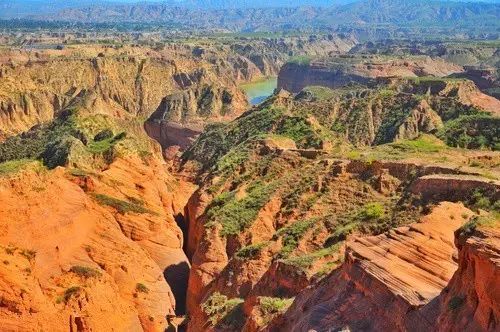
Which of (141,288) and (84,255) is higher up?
(84,255)

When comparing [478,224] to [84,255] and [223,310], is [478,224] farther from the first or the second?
[84,255]

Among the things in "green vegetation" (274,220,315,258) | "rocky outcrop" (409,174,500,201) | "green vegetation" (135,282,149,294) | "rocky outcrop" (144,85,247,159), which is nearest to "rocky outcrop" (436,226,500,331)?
"rocky outcrop" (409,174,500,201)

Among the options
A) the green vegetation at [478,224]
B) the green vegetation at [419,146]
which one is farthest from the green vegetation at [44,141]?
the green vegetation at [478,224]

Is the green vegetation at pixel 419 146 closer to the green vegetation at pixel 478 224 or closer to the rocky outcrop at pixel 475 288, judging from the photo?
the green vegetation at pixel 478 224

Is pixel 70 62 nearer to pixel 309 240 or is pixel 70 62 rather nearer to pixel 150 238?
pixel 150 238

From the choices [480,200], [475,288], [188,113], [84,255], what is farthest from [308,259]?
[188,113]

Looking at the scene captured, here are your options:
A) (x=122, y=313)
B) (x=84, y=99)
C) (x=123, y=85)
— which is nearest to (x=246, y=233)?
(x=122, y=313)
